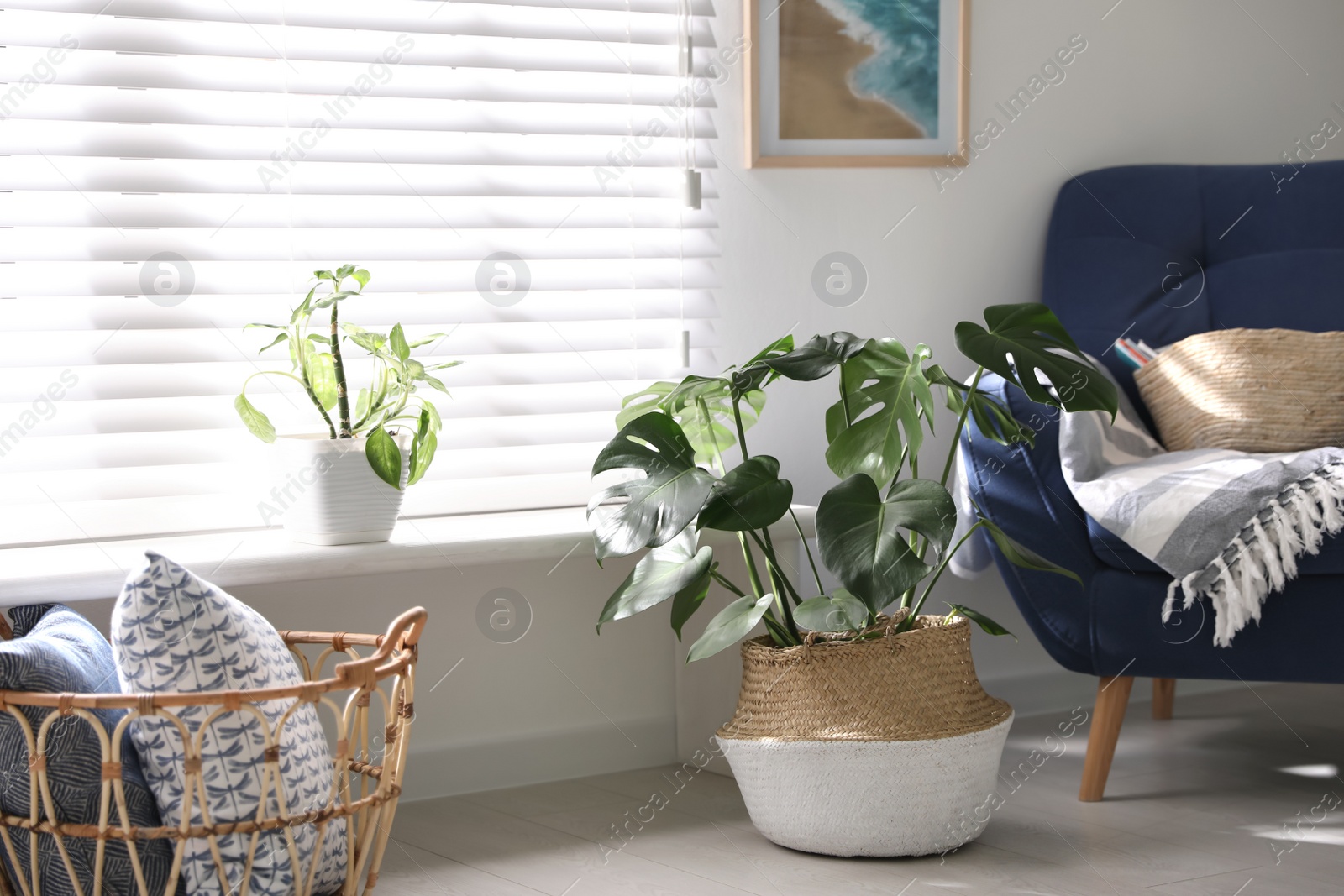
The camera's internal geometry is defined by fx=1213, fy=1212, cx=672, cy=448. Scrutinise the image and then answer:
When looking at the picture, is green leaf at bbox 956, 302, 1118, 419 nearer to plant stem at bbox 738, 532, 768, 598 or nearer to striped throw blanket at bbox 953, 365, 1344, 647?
striped throw blanket at bbox 953, 365, 1344, 647

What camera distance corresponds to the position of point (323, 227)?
1.75 metres

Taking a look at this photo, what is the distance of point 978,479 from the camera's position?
1.72 meters

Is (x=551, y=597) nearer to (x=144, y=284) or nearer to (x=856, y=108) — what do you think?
(x=144, y=284)

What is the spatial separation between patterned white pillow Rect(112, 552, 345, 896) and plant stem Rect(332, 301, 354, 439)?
1.68ft

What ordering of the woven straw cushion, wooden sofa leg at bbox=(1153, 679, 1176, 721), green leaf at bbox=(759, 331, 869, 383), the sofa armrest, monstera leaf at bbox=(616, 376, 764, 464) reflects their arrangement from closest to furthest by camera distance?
green leaf at bbox=(759, 331, 869, 383) < monstera leaf at bbox=(616, 376, 764, 464) < the sofa armrest < the woven straw cushion < wooden sofa leg at bbox=(1153, 679, 1176, 721)

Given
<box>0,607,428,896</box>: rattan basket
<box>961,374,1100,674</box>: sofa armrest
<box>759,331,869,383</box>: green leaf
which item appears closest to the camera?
<box>0,607,428,896</box>: rattan basket

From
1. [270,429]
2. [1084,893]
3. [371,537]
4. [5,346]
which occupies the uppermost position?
[5,346]

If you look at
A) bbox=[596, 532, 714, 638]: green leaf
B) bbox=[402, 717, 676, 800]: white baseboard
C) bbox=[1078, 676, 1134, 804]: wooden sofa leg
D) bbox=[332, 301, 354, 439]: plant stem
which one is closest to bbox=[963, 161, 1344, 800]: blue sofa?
bbox=[1078, 676, 1134, 804]: wooden sofa leg

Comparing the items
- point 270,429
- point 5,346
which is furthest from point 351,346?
point 5,346

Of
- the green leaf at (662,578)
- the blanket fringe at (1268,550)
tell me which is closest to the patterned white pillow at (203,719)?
the green leaf at (662,578)

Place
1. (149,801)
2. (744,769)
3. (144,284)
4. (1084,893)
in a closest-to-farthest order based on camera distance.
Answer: (149,801) < (1084,893) < (744,769) < (144,284)

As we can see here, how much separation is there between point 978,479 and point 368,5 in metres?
1.12

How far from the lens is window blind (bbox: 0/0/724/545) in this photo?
5.33 feet

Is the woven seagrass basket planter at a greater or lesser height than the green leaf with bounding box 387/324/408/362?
lesser
